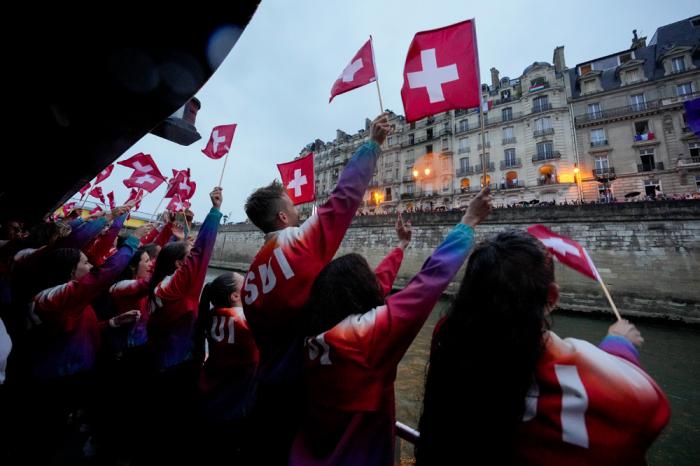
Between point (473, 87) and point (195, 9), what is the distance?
223 centimetres

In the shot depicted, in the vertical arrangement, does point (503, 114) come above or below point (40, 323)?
above

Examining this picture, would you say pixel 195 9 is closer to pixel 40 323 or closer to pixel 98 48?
pixel 98 48

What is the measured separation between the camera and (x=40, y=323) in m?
2.07

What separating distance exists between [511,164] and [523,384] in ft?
99.2

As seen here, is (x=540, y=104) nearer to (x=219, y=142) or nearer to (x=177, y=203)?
(x=219, y=142)

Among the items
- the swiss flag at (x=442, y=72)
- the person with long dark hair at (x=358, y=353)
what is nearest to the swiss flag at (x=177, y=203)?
the swiss flag at (x=442, y=72)

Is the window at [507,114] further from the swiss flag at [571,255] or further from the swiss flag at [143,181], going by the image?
the swiss flag at [571,255]

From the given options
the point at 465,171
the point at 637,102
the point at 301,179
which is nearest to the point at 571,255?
the point at 301,179

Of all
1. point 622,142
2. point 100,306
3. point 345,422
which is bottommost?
point 345,422

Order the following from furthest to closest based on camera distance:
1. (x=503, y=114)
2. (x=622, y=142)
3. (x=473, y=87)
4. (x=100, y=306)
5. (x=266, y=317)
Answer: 1. (x=503, y=114)
2. (x=622, y=142)
3. (x=100, y=306)
4. (x=473, y=87)
5. (x=266, y=317)

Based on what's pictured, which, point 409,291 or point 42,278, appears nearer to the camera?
point 409,291

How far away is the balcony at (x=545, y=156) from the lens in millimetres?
24416

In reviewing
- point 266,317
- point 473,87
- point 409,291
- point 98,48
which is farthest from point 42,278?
point 473,87

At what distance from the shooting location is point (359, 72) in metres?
3.02
